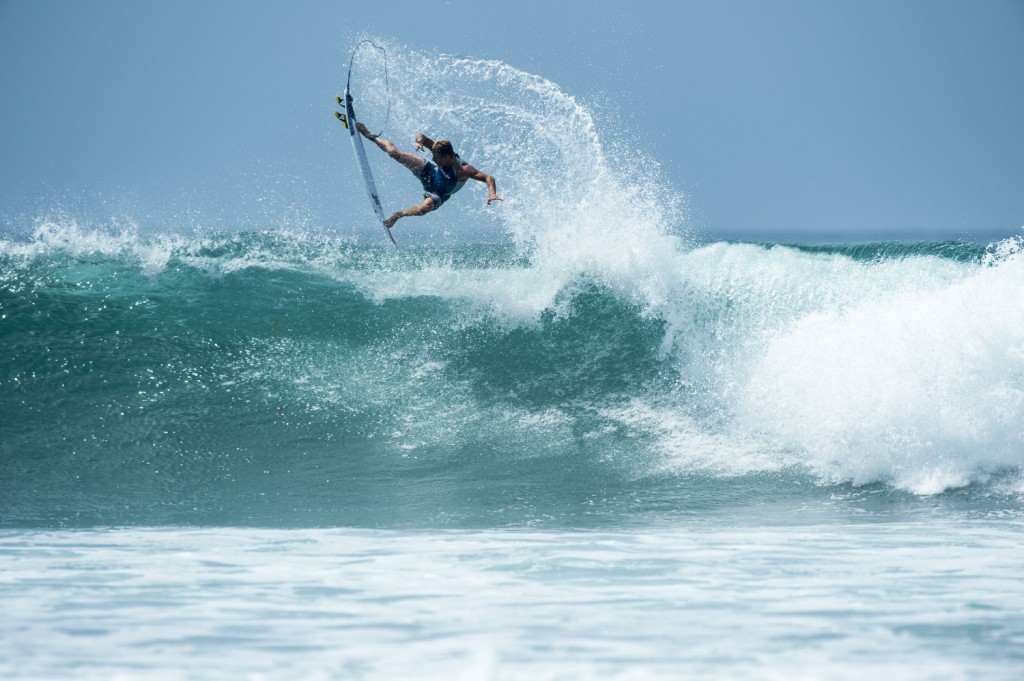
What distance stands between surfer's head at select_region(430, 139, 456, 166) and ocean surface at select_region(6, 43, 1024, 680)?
75 centimetres

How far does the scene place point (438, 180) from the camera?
28.2 ft

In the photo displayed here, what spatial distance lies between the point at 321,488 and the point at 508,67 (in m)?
5.29

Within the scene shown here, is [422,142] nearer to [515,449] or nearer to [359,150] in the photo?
[359,150]

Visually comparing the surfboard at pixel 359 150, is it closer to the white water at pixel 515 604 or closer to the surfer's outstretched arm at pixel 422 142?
the surfer's outstretched arm at pixel 422 142

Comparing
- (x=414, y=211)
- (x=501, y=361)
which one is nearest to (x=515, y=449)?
(x=501, y=361)

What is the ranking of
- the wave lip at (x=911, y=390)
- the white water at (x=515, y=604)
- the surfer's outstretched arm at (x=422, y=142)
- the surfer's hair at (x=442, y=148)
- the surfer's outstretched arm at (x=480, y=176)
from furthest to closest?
the surfer's outstretched arm at (x=422, y=142)
the surfer's hair at (x=442, y=148)
the surfer's outstretched arm at (x=480, y=176)
the wave lip at (x=911, y=390)
the white water at (x=515, y=604)

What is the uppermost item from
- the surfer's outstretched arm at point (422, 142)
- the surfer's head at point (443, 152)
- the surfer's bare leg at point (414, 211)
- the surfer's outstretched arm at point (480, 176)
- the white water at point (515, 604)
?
the surfer's outstretched arm at point (422, 142)

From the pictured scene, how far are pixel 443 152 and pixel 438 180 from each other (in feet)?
0.94

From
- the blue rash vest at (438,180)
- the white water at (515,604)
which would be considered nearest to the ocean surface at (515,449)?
the white water at (515,604)

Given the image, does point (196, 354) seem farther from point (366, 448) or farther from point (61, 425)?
point (366, 448)

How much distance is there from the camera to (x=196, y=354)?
8.52m

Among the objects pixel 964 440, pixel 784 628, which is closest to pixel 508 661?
pixel 784 628

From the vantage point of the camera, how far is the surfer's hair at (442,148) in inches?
330

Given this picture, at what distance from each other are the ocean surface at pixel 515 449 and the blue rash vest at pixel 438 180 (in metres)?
0.69
